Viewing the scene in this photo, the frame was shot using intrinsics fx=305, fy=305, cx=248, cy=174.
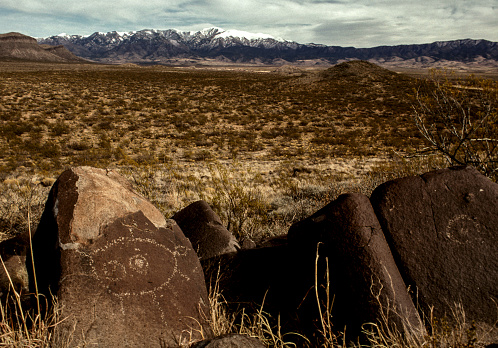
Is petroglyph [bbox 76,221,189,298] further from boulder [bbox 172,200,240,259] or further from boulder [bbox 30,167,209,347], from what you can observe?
boulder [bbox 172,200,240,259]

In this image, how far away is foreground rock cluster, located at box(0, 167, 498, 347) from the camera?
2.03 meters

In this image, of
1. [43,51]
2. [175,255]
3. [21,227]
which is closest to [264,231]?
[175,255]

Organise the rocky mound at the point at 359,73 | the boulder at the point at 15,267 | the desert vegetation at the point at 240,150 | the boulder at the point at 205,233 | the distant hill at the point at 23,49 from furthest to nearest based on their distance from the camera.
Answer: the distant hill at the point at 23,49 < the rocky mound at the point at 359,73 < the desert vegetation at the point at 240,150 < the boulder at the point at 205,233 < the boulder at the point at 15,267

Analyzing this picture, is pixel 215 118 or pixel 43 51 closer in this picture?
pixel 215 118

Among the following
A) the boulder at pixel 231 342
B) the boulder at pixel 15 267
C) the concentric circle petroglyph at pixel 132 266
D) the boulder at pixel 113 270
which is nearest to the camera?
the boulder at pixel 231 342

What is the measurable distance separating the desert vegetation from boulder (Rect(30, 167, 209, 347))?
21 cm

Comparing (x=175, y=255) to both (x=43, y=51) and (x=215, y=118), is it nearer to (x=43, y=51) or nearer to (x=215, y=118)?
(x=215, y=118)

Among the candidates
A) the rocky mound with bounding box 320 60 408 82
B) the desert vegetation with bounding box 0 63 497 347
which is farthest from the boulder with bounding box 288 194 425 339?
the rocky mound with bounding box 320 60 408 82

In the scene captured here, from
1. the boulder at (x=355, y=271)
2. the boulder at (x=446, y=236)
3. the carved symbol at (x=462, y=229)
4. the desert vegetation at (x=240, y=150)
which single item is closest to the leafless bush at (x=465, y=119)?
the desert vegetation at (x=240, y=150)

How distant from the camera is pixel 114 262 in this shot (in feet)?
7.09

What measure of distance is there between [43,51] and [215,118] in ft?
676

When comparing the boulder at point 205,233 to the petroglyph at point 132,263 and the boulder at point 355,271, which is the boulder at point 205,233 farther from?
the boulder at point 355,271

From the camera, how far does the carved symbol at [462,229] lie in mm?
2264

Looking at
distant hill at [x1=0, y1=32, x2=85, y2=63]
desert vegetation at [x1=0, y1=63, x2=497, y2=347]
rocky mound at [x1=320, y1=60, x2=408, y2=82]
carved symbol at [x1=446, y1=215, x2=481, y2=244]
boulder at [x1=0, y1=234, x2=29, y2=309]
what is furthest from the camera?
distant hill at [x1=0, y1=32, x2=85, y2=63]
